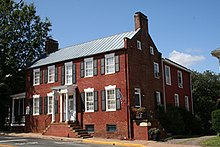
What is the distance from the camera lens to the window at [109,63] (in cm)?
2403

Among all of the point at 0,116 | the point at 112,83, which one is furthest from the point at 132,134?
the point at 0,116

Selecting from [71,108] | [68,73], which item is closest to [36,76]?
[68,73]

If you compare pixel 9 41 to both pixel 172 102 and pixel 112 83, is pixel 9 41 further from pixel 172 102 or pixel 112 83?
pixel 172 102

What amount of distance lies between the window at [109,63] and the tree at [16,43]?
13.2 metres

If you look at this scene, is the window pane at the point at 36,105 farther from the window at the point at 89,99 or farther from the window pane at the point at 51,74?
the window at the point at 89,99

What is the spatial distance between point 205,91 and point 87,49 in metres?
23.7

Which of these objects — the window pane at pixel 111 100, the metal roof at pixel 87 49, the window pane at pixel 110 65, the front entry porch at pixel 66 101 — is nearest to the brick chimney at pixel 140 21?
the metal roof at pixel 87 49

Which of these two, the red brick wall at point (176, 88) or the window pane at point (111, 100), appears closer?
the window pane at point (111, 100)

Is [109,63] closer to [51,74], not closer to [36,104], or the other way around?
[51,74]

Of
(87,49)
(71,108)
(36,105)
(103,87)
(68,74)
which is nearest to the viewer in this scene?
(103,87)

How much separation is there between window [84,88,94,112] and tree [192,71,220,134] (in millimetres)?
17520

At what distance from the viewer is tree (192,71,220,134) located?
37.6m

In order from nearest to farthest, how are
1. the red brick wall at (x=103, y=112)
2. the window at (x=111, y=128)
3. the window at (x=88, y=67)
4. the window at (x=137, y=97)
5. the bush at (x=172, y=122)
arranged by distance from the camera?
the red brick wall at (x=103, y=112) < the window at (x=111, y=128) < the window at (x=137, y=97) < the bush at (x=172, y=122) < the window at (x=88, y=67)

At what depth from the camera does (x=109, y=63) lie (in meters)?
24.3
